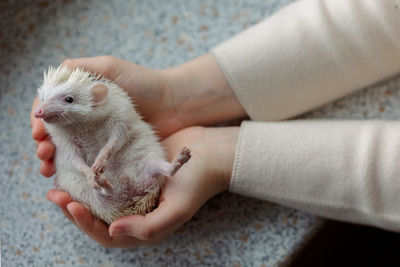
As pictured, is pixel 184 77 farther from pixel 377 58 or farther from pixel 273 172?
pixel 377 58

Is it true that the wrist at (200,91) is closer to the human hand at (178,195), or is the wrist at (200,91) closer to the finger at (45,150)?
the human hand at (178,195)

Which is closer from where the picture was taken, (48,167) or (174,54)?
(48,167)

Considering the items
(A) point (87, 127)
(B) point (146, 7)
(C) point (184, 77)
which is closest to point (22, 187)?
(A) point (87, 127)

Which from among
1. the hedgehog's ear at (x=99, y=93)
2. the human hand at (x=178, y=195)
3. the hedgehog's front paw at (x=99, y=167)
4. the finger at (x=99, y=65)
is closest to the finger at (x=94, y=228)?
the human hand at (x=178, y=195)

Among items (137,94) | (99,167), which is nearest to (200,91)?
(137,94)

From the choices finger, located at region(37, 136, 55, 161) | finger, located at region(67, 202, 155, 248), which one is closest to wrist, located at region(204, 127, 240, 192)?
finger, located at region(67, 202, 155, 248)

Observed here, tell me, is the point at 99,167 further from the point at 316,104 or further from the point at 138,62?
the point at 316,104
